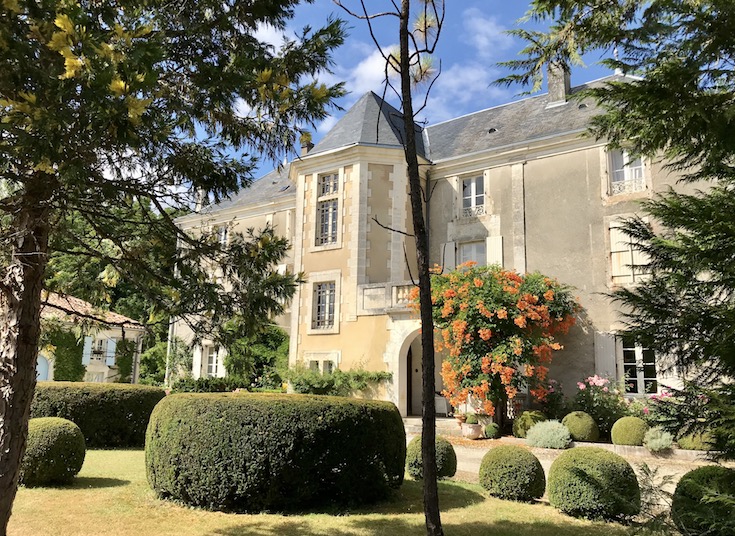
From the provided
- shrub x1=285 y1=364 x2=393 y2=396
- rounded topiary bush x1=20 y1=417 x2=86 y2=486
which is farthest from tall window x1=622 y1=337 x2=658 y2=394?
rounded topiary bush x1=20 y1=417 x2=86 y2=486

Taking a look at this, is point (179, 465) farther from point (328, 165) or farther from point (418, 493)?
point (328, 165)

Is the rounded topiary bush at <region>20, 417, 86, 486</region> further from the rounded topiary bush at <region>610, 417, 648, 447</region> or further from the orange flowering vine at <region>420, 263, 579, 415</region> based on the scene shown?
the rounded topiary bush at <region>610, 417, 648, 447</region>

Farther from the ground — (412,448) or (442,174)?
(442,174)

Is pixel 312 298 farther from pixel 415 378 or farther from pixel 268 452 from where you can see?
pixel 268 452

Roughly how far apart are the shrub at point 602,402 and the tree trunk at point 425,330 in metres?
9.52

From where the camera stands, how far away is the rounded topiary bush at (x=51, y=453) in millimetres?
6879

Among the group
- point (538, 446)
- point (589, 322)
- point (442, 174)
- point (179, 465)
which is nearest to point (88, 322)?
point (179, 465)

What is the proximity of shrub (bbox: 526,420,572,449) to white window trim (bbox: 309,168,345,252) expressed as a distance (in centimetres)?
742

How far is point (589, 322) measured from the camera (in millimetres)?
13250

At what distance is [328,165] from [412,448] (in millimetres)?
10268

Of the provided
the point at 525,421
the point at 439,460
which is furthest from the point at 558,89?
the point at 439,460

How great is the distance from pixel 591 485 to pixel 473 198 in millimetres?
10977

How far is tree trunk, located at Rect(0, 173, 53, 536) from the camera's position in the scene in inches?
140

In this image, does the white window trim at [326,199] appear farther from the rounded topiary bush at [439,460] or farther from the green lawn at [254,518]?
the green lawn at [254,518]
